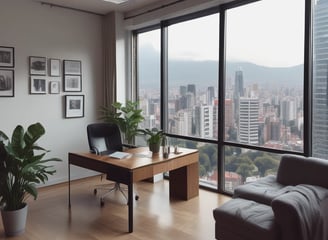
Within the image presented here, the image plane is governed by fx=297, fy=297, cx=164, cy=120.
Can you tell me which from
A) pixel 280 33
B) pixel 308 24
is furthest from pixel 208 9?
pixel 308 24

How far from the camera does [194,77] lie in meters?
4.89

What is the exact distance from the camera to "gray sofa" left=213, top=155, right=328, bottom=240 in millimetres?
2359

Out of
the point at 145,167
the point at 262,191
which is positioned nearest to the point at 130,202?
the point at 145,167

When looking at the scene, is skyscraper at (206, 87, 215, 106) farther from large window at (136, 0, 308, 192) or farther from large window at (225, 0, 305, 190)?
large window at (225, 0, 305, 190)

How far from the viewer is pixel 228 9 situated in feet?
14.2

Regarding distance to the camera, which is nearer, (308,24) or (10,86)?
(308,24)

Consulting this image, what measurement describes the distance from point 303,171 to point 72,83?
4.02m

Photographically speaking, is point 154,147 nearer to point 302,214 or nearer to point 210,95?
point 210,95

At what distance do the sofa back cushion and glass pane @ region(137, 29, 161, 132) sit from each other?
270 cm

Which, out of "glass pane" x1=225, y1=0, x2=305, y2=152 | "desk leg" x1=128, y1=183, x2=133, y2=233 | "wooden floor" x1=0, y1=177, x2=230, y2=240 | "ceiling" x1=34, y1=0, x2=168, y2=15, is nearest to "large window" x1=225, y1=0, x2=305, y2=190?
"glass pane" x1=225, y1=0, x2=305, y2=152

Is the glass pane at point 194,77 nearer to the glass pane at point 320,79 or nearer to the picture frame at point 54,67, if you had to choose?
the glass pane at point 320,79

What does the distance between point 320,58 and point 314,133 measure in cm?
89

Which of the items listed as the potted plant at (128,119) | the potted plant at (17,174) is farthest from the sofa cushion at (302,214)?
the potted plant at (128,119)

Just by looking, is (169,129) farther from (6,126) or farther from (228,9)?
(6,126)
